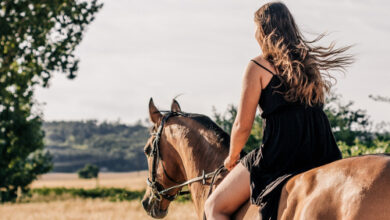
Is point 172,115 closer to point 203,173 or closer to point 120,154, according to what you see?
point 203,173

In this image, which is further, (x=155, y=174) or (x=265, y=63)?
(x=155, y=174)

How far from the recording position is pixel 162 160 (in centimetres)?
578

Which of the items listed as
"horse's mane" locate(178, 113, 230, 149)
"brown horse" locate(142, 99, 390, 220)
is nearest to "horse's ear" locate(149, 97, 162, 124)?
"brown horse" locate(142, 99, 390, 220)

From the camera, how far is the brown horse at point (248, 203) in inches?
122

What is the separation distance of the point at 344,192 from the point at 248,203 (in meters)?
1.10

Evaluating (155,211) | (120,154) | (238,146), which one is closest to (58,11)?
(155,211)

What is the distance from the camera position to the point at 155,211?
6180 mm

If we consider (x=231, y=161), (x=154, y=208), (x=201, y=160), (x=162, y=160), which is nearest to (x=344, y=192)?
(x=231, y=161)

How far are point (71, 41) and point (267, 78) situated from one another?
1835 centimetres

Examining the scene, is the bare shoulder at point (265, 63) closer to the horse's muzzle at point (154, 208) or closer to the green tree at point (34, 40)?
the horse's muzzle at point (154, 208)

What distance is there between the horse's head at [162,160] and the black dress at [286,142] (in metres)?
1.71

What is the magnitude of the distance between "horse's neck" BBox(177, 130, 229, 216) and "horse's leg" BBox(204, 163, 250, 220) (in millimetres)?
807

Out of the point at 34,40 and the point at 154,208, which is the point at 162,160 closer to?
the point at 154,208

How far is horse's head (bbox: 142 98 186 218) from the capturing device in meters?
5.69
